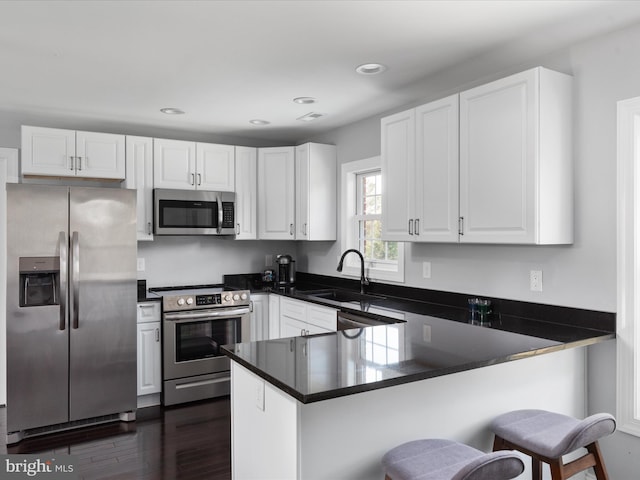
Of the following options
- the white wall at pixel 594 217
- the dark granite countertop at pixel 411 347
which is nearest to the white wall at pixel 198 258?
the dark granite countertop at pixel 411 347

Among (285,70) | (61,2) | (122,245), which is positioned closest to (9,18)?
(61,2)

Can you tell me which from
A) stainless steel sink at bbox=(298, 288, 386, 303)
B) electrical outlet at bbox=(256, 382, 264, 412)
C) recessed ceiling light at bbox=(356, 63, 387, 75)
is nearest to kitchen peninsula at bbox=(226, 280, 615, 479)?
electrical outlet at bbox=(256, 382, 264, 412)

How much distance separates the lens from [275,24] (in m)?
2.33

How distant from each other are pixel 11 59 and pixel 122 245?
140cm

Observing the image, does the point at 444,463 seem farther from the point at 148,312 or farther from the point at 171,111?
the point at 171,111

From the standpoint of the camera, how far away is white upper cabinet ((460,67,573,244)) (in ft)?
8.04

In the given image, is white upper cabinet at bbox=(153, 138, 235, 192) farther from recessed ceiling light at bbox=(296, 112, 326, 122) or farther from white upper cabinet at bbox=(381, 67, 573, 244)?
white upper cabinet at bbox=(381, 67, 573, 244)

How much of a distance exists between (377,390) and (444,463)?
1.11 feet

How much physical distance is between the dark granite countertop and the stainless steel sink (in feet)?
2.47

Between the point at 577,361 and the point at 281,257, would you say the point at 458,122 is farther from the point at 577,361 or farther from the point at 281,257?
the point at 281,257

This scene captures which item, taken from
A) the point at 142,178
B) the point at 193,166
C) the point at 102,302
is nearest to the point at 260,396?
the point at 102,302

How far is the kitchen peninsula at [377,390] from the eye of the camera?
168 cm

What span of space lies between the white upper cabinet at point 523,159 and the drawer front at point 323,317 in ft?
4.15

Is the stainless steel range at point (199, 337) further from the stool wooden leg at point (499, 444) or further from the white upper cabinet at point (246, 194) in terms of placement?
the stool wooden leg at point (499, 444)
